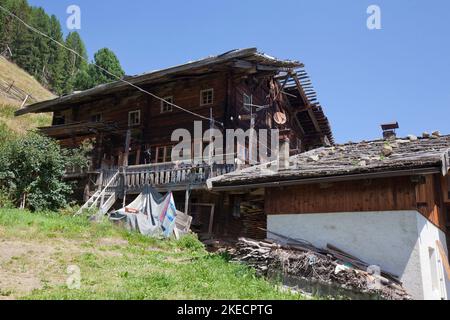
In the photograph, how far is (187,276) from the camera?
926 cm

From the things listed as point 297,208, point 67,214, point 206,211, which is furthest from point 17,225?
point 297,208

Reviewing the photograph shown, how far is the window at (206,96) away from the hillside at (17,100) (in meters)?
23.5

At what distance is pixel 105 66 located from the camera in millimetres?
52344

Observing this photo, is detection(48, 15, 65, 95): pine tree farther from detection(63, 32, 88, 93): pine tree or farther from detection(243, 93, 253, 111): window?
detection(243, 93, 253, 111): window

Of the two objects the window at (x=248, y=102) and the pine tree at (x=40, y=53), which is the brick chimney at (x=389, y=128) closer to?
the window at (x=248, y=102)

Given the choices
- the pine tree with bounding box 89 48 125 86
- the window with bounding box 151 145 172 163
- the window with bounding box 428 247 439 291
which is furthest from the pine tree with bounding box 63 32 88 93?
the window with bounding box 428 247 439 291

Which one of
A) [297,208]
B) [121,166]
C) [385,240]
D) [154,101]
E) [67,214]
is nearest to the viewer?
[385,240]

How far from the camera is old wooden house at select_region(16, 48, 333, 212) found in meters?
19.3

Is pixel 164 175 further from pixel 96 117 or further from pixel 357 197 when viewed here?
pixel 357 197

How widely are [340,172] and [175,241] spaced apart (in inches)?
325

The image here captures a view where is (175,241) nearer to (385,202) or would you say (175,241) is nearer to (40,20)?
(385,202)

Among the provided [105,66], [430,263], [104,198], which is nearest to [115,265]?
[430,263]

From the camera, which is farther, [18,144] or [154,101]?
[154,101]

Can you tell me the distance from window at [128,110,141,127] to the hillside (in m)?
18.6
